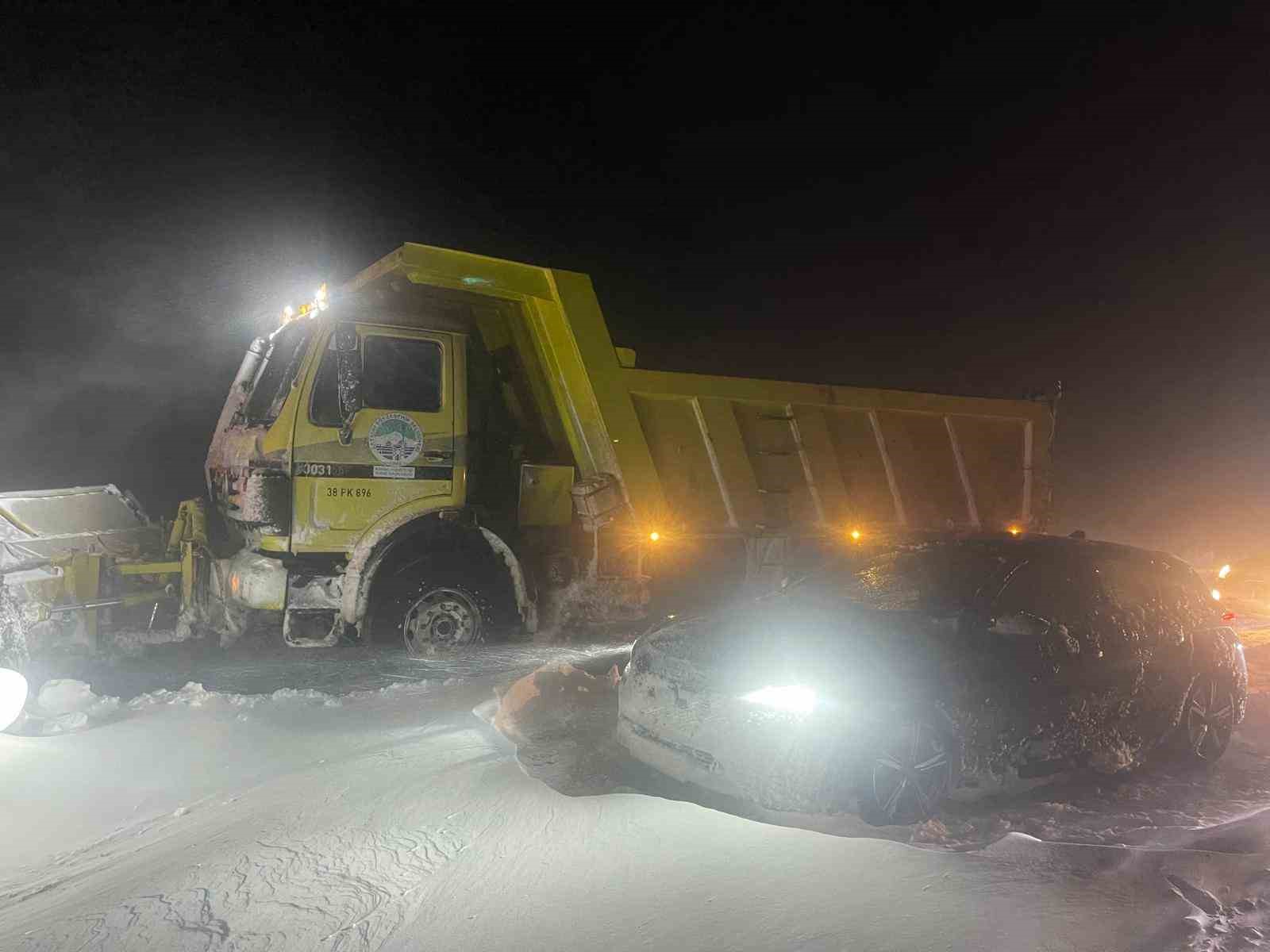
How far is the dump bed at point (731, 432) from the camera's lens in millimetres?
7512

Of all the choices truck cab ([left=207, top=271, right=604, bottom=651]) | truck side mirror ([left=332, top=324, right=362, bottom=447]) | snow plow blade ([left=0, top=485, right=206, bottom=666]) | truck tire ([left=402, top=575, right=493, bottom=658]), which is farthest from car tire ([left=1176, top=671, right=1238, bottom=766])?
snow plow blade ([left=0, top=485, right=206, bottom=666])

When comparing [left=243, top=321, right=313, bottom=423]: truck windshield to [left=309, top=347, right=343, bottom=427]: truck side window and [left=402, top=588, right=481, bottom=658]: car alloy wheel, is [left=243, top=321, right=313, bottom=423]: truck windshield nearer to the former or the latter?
[left=309, top=347, right=343, bottom=427]: truck side window

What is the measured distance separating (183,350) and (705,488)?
1384 centimetres

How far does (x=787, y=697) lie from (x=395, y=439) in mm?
4127

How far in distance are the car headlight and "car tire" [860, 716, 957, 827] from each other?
32 cm

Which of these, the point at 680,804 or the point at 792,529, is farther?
the point at 792,529

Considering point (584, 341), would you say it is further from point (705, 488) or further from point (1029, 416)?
point (1029, 416)

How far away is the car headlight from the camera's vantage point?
3.96 metres

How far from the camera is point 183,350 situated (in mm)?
17656

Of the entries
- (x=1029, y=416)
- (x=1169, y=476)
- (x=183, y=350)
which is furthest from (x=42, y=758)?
(x=1169, y=476)

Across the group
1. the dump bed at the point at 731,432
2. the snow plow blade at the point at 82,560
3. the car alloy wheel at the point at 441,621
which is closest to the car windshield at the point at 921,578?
the dump bed at the point at 731,432

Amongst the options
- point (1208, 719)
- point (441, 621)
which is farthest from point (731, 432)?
point (1208, 719)

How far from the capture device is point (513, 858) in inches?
126

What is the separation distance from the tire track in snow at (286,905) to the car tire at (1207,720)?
13.5 feet
